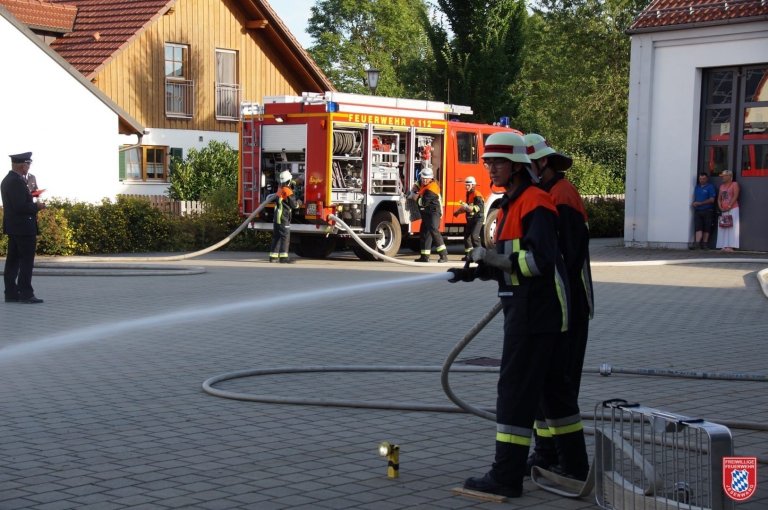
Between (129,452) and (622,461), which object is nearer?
(622,461)

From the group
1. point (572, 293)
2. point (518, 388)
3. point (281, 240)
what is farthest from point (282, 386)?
point (281, 240)

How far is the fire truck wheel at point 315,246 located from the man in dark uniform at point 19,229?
808 centimetres

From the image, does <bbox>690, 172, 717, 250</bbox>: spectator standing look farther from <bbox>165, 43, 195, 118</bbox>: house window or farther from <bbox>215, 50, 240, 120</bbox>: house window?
<bbox>165, 43, 195, 118</bbox>: house window

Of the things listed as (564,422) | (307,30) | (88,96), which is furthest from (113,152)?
(307,30)

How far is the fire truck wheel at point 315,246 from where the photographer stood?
2131 cm

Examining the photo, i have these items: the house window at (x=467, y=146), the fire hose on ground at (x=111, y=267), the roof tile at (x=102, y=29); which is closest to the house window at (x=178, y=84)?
the roof tile at (x=102, y=29)

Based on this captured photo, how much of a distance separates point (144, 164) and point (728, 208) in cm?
1819

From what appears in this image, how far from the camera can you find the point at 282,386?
27.7ft

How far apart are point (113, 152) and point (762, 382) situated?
23.8 metres

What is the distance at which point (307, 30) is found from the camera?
229 ft

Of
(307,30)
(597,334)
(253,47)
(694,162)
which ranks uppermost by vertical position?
(307,30)

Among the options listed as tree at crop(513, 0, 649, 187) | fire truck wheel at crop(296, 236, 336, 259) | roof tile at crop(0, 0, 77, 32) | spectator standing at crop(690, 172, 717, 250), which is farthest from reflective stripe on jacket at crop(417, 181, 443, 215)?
tree at crop(513, 0, 649, 187)

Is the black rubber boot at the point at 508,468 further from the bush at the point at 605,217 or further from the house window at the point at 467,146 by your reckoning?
the bush at the point at 605,217

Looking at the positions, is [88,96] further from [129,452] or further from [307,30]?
[307,30]
